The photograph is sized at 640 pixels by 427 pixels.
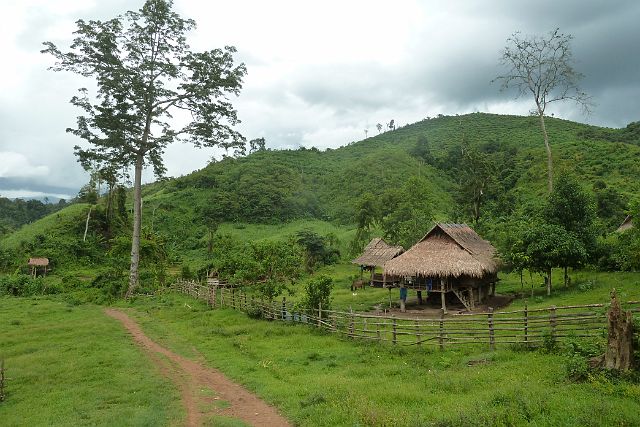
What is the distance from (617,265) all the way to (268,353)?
64.2ft

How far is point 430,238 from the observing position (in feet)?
Answer: 79.8

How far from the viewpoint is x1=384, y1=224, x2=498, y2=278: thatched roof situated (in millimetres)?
21406

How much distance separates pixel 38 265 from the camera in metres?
37.1

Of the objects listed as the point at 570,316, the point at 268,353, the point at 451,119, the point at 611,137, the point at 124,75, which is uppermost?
the point at 451,119

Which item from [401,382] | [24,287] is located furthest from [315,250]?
[401,382]

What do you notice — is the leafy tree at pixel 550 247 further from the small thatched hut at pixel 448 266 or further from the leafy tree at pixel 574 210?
the small thatched hut at pixel 448 266

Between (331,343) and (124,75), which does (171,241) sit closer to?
Answer: (124,75)

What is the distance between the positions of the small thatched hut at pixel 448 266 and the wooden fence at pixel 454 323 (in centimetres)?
437

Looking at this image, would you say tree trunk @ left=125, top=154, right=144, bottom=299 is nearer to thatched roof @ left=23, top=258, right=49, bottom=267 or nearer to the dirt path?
the dirt path

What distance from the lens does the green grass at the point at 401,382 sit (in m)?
7.14

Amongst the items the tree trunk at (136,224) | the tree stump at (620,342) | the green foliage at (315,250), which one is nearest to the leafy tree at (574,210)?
the tree stump at (620,342)

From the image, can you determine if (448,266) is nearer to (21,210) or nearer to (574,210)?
(574,210)

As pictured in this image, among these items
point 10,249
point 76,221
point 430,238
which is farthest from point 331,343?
point 76,221

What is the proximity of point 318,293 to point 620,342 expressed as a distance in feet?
33.4
